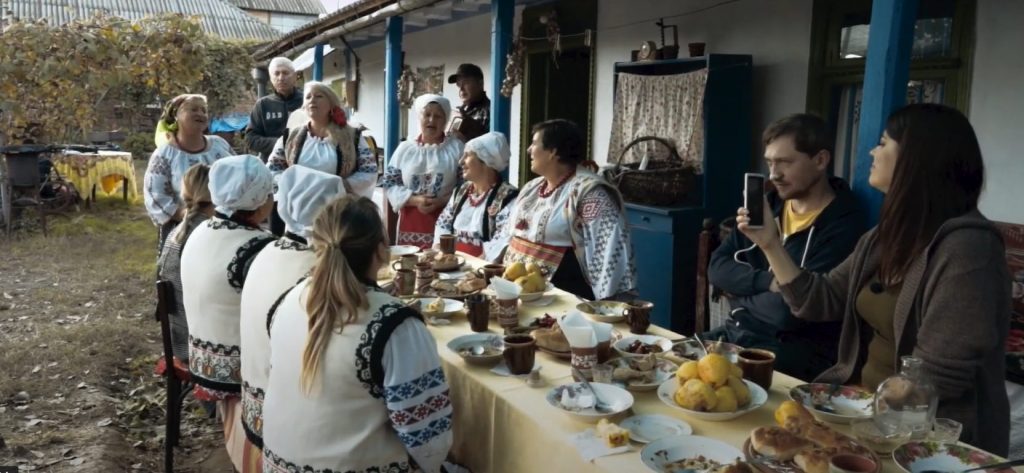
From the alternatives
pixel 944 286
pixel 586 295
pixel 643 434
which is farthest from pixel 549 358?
pixel 586 295

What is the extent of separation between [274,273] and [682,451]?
1.40m

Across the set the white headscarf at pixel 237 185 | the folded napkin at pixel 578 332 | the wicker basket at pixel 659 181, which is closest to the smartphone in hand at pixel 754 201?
the folded napkin at pixel 578 332

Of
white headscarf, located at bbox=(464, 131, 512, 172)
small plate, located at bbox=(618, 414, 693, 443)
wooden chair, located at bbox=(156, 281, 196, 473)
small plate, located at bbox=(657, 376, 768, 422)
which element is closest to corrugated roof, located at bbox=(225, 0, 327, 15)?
white headscarf, located at bbox=(464, 131, 512, 172)

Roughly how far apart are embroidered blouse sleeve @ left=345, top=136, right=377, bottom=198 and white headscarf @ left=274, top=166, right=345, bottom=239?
2376 mm

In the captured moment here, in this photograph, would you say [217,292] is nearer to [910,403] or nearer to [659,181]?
[910,403]

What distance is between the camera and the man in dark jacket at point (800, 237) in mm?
2701

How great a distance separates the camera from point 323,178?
2652mm

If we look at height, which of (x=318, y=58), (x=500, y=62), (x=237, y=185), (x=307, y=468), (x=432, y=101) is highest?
(x=318, y=58)

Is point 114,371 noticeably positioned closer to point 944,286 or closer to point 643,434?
point 643,434

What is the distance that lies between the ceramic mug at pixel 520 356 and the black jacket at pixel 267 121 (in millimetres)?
4382

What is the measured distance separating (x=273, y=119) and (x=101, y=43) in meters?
2.24

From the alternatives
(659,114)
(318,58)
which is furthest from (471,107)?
(318,58)

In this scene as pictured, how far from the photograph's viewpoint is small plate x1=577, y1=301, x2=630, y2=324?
2875 millimetres

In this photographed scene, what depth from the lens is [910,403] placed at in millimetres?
1804
